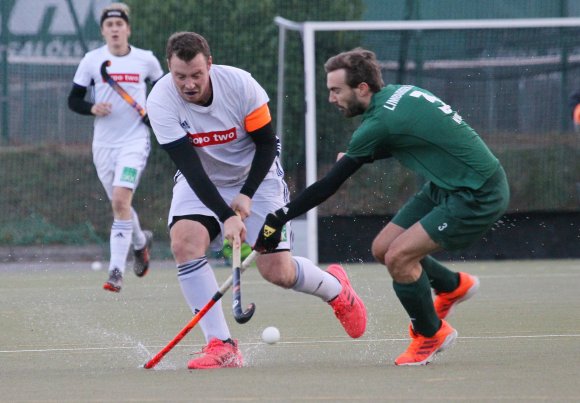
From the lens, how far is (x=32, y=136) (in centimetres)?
1291

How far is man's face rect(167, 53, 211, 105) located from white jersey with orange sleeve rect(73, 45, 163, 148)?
406cm

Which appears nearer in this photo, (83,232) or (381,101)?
(381,101)

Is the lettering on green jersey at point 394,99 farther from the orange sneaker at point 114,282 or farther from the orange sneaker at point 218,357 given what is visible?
the orange sneaker at point 114,282

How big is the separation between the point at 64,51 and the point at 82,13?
0.42 metres

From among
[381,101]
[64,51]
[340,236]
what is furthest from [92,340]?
[64,51]

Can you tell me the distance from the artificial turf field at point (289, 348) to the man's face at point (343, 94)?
1038 mm

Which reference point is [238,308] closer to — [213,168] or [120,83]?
[213,168]

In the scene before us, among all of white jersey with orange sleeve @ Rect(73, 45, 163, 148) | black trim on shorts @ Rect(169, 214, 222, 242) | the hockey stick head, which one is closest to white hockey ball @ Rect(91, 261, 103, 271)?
white jersey with orange sleeve @ Rect(73, 45, 163, 148)

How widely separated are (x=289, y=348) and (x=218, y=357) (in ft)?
2.40

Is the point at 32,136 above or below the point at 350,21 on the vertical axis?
below

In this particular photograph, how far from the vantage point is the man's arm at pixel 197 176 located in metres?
5.17

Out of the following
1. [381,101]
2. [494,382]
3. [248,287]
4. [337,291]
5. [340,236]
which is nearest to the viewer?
[494,382]

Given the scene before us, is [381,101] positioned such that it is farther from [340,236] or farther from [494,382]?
[340,236]

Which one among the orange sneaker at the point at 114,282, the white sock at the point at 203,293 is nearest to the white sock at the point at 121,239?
the orange sneaker at the point at 114,282
